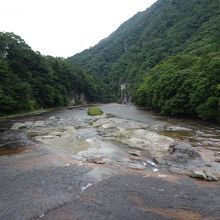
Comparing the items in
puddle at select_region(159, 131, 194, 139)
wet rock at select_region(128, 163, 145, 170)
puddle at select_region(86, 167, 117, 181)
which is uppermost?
puddle at select_region(86, 167, 117, 181)

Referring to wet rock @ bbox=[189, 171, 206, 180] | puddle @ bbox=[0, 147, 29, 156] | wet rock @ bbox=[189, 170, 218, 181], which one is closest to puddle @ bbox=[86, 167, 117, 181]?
wet rock @ bbox=[189, 171, 206, 180]

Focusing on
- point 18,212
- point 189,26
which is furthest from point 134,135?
point 189,26

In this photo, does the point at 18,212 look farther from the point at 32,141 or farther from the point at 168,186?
the point at 32,141

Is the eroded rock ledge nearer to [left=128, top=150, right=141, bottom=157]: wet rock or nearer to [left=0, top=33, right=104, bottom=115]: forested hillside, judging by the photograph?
[left=128, top=150, right=141, bottom=157]: wet rock

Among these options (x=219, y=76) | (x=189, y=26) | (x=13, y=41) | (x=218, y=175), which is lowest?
(x=218, y=175)

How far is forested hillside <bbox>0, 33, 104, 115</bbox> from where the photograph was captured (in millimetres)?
71719

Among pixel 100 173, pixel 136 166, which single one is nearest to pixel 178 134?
pixel 136 166

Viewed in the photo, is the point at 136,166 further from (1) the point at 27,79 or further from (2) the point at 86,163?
(1) the point at 27,79

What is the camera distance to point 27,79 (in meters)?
91.1

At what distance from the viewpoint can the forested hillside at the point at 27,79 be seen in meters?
71.7

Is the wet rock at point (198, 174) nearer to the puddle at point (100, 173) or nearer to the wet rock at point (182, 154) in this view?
the wet rock at point (182, 154)

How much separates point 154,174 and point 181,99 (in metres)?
44.5

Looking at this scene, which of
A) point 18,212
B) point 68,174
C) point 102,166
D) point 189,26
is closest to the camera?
point 18,212

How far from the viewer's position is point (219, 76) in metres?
55.8
